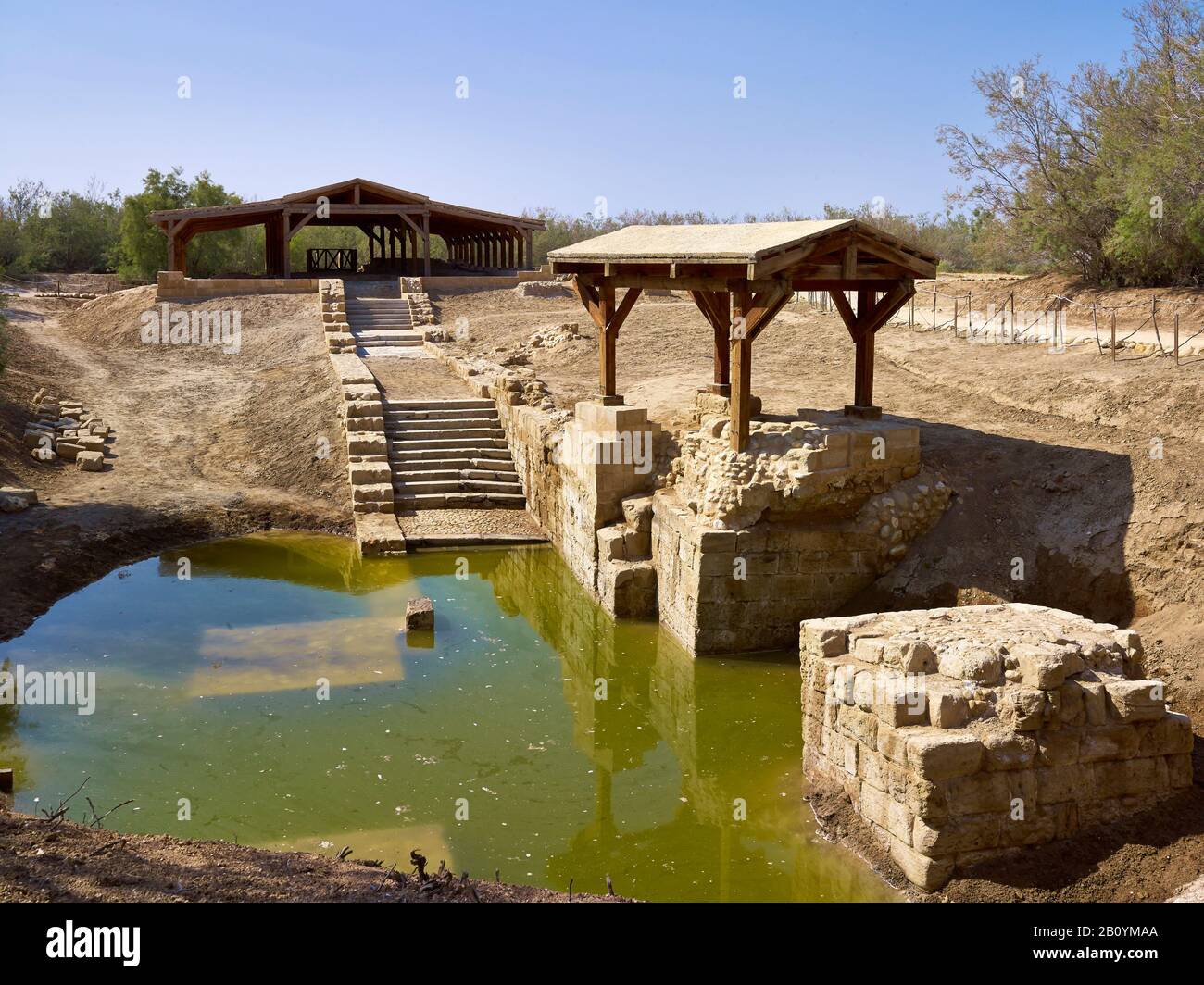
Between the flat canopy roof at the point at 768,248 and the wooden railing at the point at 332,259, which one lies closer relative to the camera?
the flat canopy roof at the point at 768,248

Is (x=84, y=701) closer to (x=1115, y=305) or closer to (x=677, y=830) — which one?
(x=677, y=830)

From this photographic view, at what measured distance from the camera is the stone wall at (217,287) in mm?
26594

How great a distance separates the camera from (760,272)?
1022 centimetres

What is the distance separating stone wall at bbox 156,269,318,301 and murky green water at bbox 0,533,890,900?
1556 centimetres

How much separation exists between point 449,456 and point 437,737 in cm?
857

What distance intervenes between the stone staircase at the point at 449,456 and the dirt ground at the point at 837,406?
99cm

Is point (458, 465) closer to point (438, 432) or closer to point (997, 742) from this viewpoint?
point (438, 432)

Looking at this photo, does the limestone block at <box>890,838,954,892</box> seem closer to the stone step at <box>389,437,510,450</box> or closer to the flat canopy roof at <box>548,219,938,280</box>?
the flat canopy roof at <box>548,219,938,280</box>

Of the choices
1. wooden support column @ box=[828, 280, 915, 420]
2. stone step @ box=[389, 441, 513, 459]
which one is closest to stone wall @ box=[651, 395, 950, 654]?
wooden support column @ box=[828, 280, 915, 420]

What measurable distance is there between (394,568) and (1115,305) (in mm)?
14296

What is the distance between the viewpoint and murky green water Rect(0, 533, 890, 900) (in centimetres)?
730

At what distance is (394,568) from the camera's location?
1391 centimetres

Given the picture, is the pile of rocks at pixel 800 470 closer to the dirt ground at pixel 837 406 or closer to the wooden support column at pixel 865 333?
the wooden support column at pixel 865 333

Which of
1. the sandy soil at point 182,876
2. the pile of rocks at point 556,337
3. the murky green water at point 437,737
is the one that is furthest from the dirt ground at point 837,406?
the sandy soil at point 182,876
